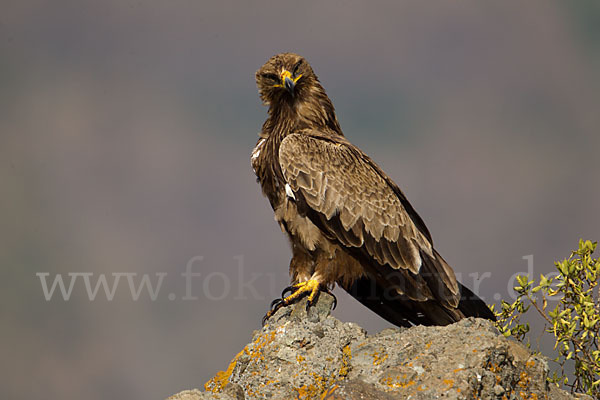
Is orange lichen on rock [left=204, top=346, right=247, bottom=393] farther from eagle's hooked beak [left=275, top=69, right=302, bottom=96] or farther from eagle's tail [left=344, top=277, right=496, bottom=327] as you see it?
eagle's hooked beak [left=275, top=69, right=302, bottom=96]

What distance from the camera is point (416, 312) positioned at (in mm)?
7258

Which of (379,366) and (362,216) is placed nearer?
(379,366)

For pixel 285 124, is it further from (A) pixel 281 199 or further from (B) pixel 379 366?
(B) pixel 379 366

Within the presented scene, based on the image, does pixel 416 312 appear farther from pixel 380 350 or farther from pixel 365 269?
pixel 380 350

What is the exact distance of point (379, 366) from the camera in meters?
5.51

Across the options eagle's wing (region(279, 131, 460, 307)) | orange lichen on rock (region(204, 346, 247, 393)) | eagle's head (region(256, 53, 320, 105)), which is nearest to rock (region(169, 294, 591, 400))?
orange lichen on rock (region(204, 346, 247, 393))

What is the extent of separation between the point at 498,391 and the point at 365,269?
8.12 feet

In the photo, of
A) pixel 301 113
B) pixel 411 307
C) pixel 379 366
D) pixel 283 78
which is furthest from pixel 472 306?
pixel 283 78

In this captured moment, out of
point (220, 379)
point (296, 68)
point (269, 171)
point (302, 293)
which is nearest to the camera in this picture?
point (220, 379)

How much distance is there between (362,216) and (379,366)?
217cm

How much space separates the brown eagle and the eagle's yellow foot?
0.01 meters

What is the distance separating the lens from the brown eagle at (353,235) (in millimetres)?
7117

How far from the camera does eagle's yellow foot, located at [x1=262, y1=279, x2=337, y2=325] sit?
6.84 metres

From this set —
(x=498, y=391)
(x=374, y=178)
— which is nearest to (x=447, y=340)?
(x=498, y=391)
